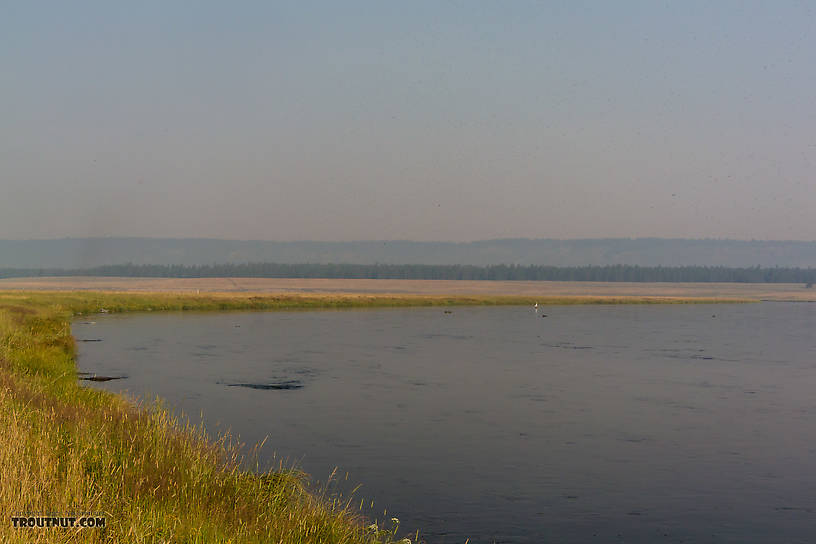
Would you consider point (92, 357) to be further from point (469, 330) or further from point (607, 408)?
point (469, 330)

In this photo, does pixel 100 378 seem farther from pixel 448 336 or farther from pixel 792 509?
pixel 448 336

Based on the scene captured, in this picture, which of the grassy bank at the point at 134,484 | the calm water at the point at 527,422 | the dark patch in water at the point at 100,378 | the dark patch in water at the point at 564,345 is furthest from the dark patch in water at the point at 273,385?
the dark patch in water at the point at 564,345

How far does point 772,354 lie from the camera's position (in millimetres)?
55719

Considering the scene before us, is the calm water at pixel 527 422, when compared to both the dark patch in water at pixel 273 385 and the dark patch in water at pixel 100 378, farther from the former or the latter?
the dark patch in water at pixel 100 378

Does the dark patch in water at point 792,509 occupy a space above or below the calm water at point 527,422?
above

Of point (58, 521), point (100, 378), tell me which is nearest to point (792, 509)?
point (58, 521)

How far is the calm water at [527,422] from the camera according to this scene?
17.9 meters

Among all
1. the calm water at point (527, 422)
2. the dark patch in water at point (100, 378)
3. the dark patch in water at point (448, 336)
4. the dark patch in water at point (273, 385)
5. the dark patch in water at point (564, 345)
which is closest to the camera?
the calm water at point (527, 422)

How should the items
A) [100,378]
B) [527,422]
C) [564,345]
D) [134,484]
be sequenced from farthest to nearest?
[564,345] → [100,378] → [527,422] → [134,484]

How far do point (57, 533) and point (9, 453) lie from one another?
3246 millimetres

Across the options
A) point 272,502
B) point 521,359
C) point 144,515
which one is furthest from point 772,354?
point 144,515

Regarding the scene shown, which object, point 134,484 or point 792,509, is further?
point 792,509

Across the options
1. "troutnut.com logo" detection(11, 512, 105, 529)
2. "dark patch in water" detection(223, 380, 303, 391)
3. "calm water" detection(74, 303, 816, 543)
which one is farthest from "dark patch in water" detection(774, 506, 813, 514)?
"dark patch in water" detection(223, 380, 303, 391)

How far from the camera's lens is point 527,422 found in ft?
93.4
